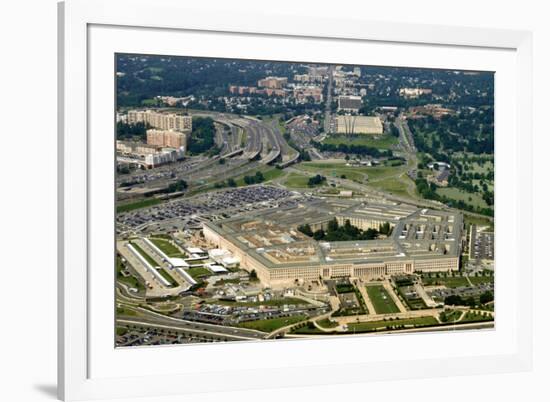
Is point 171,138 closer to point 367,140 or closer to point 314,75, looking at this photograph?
point 314,75

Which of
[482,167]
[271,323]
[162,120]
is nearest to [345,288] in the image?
[271,323]

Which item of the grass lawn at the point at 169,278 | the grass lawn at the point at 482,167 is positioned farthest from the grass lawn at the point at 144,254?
the grass lawn at the point at 482,167

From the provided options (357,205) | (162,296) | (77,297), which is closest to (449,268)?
(357,205)

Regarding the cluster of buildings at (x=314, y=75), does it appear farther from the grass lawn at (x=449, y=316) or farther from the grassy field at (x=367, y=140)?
the grass lawn at (x=449, y=316)

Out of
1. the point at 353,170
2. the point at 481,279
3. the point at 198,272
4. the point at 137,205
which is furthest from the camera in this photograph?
the point at 481,279

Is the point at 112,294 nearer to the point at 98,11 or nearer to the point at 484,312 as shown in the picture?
the point at 98,11

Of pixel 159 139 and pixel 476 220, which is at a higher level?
pixel 159 139
